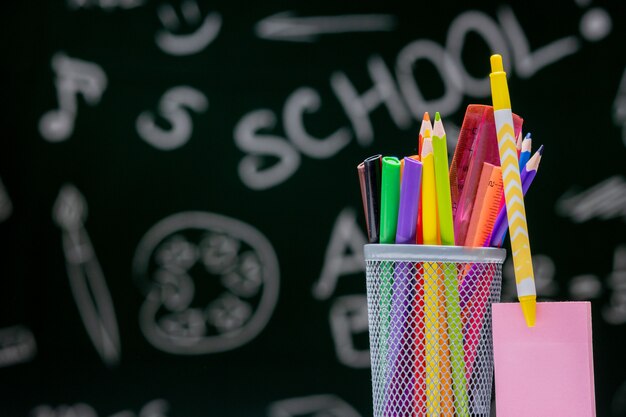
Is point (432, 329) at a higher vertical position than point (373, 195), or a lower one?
lower

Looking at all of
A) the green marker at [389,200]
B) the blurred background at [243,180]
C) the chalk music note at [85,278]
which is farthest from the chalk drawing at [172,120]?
the green marker at [389,200]

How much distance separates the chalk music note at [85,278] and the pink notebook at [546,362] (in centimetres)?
51

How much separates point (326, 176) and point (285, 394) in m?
0.29

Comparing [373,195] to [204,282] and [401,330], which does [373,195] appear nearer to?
[401,330]

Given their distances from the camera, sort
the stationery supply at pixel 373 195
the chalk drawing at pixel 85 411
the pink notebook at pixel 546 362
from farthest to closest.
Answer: the chalk drawing at pixel 85 411 → the stationery supply at pixel 373 195 → the pink notebook at pixel 546 362

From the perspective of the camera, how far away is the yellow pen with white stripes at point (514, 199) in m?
0.57

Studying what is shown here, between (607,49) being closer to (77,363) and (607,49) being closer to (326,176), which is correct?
(326,176)

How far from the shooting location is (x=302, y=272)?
0.89 meters

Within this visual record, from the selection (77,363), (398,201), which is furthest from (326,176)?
(77,363)

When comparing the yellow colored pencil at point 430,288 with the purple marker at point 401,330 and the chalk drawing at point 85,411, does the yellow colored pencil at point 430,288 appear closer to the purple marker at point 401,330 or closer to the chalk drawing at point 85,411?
the purple marker at point 401,330

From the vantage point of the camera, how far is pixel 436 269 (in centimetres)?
62

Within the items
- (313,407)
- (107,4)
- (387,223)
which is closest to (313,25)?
(107,4)

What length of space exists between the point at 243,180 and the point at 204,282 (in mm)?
143

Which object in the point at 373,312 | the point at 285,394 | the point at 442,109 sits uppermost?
the point at 442,109
